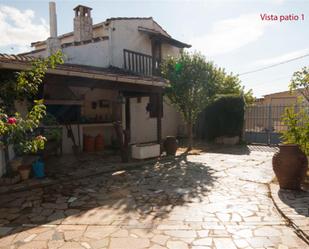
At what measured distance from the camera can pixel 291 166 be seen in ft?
18.6

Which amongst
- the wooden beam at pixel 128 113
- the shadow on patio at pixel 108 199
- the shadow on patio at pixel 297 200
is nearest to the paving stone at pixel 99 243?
the shadow on patio at pixel 108 199

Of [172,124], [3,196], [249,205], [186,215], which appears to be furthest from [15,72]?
[172,124]

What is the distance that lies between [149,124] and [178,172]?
7.47 m

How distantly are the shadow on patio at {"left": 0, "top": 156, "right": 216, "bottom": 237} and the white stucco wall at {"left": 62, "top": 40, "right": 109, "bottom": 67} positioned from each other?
7.43 m

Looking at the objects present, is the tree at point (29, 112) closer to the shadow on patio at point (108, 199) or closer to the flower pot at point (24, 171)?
the flower pot at point (24, 171)

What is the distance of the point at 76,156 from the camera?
1016 cm

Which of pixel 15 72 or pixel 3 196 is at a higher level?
pixel 15 72

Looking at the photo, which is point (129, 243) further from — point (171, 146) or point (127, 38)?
point (127, 38)

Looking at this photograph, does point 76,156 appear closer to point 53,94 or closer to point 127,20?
point 53,94

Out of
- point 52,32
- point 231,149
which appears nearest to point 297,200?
point 231,149

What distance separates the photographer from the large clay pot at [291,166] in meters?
5.67

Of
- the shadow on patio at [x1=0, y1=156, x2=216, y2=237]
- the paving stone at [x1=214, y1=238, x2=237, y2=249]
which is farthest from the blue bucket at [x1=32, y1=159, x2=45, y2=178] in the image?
the paving stone at [x1=214, y1=238, x2=237, y2=249]

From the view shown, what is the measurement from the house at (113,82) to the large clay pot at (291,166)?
519cm

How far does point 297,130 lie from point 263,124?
27.5ft
